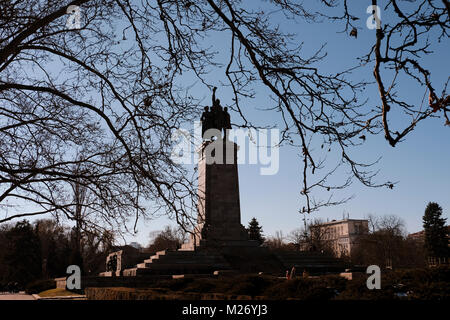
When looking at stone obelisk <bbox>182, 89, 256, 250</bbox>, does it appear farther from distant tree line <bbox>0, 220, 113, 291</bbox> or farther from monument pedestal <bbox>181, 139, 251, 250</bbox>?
distant tree line <bbox>0, 220, 113, 291</bbox>

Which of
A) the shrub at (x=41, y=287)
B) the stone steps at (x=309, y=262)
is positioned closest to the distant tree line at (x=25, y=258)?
the shrub at (x=41, y=287)

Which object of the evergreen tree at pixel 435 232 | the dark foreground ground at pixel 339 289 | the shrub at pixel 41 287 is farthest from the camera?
the evergreen tree at pixel 435 232

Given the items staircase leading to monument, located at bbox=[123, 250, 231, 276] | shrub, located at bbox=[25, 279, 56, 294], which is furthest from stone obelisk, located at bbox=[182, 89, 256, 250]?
shrub, located at bbox=[25, 279, 56, 294]

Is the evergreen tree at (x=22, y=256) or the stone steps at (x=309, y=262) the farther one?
the evergreen tree at (x=22, y=256)

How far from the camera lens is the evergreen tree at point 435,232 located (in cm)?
6162

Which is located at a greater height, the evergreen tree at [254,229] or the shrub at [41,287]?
the evergreen tree at [254,229]

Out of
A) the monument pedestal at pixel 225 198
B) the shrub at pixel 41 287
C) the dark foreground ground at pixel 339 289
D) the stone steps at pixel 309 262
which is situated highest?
the monument pedestal at pixel 225 198

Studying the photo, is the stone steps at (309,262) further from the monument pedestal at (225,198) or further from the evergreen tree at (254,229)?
the evergreen tree at (254,229)

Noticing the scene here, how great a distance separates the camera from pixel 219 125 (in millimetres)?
32375

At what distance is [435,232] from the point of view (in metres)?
62.7

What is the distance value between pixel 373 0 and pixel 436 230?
6775 cm
